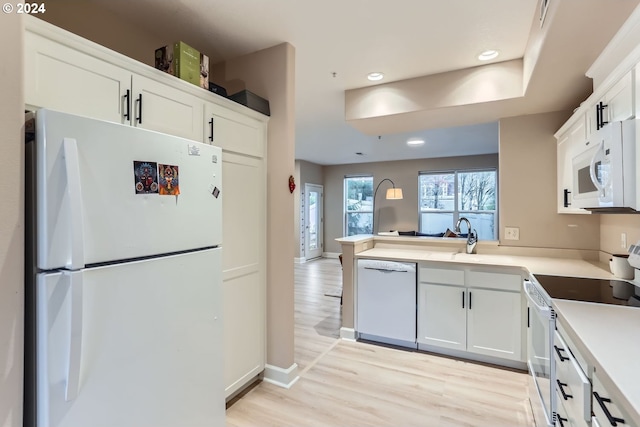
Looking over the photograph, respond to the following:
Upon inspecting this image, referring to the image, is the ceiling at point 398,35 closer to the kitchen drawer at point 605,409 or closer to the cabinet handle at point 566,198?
the cabinet handle at point 566,198

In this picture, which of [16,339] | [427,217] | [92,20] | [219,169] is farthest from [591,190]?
[427,217]

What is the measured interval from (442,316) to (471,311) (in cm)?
25

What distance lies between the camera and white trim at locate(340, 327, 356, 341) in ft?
10.5

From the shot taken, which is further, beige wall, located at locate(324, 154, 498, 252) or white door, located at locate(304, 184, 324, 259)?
white door, located at locate(304, 184, 324, 259)

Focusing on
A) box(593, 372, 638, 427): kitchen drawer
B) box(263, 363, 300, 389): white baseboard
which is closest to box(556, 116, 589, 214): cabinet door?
box(593, 372, 638, 427): kitchen drawer

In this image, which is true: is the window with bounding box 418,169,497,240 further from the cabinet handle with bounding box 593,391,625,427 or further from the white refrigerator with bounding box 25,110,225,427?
the white refrigerator with bounding box 25,110,225,427

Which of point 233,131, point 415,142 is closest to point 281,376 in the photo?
point 233,131

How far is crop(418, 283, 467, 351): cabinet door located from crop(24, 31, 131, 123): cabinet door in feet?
8.73

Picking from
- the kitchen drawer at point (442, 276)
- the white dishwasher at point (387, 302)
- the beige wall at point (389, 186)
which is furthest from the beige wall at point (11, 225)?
the beige wall at point (389, 186)

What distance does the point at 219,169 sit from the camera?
65.5 inches

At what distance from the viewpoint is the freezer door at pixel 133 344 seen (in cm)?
99

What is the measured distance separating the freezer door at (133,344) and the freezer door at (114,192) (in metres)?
0.08

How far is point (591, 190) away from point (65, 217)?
249 cm


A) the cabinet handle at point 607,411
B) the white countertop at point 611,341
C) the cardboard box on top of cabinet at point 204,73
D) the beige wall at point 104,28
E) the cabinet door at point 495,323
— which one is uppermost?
the beige wall at point 104,28
